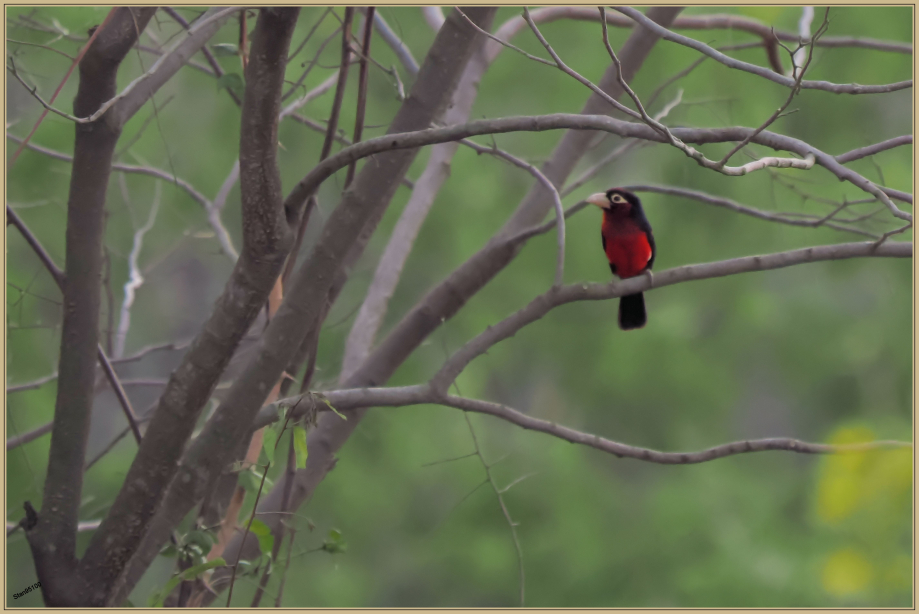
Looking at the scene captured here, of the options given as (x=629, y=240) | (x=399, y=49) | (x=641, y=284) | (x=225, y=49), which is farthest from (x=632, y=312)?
(x=225, y=49)

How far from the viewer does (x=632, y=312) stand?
3180mm

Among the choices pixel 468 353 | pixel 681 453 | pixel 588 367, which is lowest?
pixel 681 453

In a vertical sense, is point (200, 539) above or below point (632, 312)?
below

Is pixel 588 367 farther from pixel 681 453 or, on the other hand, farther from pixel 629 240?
pixel 681 453

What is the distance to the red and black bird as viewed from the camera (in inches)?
124

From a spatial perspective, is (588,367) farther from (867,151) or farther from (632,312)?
(867,151)

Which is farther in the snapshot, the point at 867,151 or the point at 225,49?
the point at 225,49

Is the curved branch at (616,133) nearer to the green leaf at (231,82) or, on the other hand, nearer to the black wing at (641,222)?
the green leaf at (231,82)

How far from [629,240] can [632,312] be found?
290 millimetres

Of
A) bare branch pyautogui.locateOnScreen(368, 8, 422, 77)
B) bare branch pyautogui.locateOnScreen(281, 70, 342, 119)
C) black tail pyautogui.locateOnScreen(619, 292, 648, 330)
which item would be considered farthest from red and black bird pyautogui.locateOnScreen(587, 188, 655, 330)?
bare branch pyautogui.locateOnScreen(281, 70, 342, 119)

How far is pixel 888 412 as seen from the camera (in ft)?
18.6

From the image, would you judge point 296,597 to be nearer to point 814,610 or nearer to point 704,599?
point 704,599

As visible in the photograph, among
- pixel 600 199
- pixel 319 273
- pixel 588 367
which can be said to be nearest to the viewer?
pixel 319 273

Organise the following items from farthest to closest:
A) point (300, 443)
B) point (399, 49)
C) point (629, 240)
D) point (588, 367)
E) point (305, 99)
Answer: point (588, 367), point (629, 240), point (399, 49), point (305, 99), point (300, 443)
